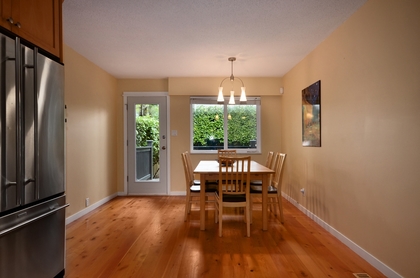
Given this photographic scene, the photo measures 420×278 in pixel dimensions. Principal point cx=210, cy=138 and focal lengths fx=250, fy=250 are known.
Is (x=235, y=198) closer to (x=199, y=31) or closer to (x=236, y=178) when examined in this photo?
(x=236, y=178)

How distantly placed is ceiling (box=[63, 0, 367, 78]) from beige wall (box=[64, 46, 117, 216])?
1.02 ft

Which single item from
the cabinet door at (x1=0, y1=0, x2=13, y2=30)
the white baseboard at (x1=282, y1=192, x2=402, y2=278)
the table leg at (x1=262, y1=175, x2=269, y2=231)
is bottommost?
the white baseboard at (x1=282, y1=192, x2=402, y2=278)

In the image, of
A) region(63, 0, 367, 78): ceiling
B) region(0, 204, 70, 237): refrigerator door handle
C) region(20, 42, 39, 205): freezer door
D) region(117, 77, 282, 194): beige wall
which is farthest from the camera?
region(117, 77, 282, 194): beige wall

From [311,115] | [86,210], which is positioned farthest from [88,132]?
[311,115]

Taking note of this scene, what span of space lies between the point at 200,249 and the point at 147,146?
306cm

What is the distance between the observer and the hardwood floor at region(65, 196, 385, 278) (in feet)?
6.97

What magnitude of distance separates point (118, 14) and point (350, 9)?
2.33m

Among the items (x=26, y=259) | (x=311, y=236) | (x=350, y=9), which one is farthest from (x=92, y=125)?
(x=350, y=9)

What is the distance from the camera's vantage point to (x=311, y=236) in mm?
2885

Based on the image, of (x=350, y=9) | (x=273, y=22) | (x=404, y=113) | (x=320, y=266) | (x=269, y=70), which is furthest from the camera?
(x=269, y=70)

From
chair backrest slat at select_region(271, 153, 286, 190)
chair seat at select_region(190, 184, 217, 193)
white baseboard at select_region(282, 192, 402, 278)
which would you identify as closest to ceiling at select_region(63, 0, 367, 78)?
chair backrest slat at select_region(271, 153, 286, 190)

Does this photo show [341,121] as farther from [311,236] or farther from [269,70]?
[269,70]

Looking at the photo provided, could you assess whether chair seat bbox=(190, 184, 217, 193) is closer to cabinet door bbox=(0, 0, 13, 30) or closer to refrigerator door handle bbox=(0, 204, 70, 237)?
refrigerator door handle bbox=(0, 204, 70, 237)

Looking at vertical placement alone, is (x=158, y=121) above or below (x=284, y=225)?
above
